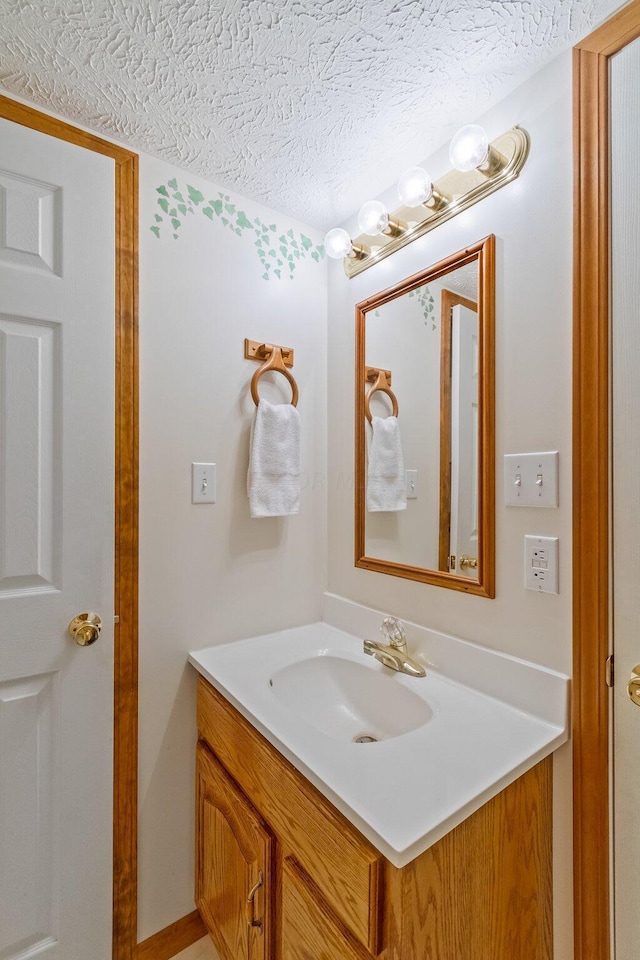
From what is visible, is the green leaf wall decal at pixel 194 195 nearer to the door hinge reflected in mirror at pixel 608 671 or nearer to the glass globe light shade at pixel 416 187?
the glass globe light shade at pixel 416 187

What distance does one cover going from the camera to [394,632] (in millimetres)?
1230

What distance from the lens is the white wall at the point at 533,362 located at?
925mm

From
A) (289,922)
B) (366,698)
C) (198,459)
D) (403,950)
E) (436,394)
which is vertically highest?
(436,394)

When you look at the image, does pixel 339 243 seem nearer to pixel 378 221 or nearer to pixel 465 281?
pixel 378 221

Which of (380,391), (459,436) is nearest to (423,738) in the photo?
(459,436)

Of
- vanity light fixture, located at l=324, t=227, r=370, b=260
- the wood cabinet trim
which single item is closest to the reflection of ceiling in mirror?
vanity light fixture, located at l=324, t=227, r=370, b=260

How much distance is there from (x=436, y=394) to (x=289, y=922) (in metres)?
1.21

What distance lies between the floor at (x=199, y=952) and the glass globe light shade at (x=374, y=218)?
83.0 inches

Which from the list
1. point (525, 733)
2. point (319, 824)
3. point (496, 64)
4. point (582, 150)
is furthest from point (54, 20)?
point (525, 733)

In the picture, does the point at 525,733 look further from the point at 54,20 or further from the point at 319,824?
the point at 54,20

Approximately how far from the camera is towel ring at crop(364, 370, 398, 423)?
136cm

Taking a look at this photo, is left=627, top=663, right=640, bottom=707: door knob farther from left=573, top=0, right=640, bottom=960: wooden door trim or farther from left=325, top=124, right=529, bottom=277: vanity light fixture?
left=325, top=124, right=529, bottom=277: vanity light fixture

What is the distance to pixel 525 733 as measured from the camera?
2.95 ft

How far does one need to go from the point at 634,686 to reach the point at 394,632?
56 cm
